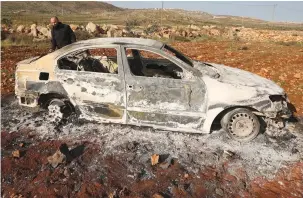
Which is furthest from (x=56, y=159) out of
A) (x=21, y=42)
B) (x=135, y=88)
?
(x=21, y=42)

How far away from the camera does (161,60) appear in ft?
20.0

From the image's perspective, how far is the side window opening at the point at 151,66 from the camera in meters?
5.42

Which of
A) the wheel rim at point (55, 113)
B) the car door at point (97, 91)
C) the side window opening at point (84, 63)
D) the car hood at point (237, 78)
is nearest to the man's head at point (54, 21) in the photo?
the side window opening at point (84, 63)

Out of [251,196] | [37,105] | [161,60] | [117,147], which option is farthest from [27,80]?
[251,196]

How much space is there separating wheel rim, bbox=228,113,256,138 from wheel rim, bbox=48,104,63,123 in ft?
10.9

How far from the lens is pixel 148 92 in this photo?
514 cm

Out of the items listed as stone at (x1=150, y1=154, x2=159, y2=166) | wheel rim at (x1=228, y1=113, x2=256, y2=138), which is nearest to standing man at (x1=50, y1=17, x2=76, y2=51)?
stone at (x1=150, y1=154, x2=159, y2=166)

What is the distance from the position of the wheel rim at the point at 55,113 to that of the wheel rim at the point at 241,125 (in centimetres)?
331

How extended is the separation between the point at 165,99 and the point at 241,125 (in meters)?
1.50

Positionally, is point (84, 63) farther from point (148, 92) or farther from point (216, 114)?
point (216, 114)

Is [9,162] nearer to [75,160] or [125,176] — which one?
[75,160]

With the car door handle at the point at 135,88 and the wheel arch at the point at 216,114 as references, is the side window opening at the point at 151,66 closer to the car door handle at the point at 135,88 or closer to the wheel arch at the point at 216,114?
the car door handle at the point at 135,88

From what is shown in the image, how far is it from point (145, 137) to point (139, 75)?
1.20 metres

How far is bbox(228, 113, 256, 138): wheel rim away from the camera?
5.26m
